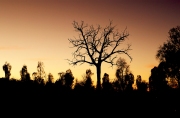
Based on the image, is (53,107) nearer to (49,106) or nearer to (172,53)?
(49,106)

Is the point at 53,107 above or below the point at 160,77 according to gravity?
below

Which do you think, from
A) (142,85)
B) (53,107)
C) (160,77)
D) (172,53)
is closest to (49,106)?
(53,107)

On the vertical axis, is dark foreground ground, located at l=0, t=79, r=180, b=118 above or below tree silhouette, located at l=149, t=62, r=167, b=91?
below

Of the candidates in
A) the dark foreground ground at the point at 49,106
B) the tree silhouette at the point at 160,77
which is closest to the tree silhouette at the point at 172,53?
the tree silhouette at the point at 160,77

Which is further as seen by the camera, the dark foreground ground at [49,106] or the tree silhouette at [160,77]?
the tree silhouette at [160,77]

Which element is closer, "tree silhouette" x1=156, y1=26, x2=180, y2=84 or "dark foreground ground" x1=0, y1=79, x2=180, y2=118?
"dark foreground ground" x1=0, y1=79, x2=180, y2=118

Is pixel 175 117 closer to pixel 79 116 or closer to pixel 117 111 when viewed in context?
pixel 117 111

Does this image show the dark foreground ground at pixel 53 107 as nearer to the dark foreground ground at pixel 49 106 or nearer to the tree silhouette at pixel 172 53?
the dark foreground ground at pixel 49 106

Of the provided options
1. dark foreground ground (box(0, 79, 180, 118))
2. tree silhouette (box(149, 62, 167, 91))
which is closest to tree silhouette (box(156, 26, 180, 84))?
tree silhouette (box(149, 62, 167, 91))

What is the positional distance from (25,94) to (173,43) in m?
38.2

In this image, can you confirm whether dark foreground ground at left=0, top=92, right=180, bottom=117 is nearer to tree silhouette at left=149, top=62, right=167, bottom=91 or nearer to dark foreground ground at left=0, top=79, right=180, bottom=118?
dark foreground ground at left=0, top=79, right=180, bottom=118

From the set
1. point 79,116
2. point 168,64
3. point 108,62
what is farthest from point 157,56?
point 79,116

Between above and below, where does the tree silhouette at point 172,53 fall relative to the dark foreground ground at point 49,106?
above

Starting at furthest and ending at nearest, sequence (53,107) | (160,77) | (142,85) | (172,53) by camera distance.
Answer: (142,85)
(160,77)
(172,53)
(53,107)
